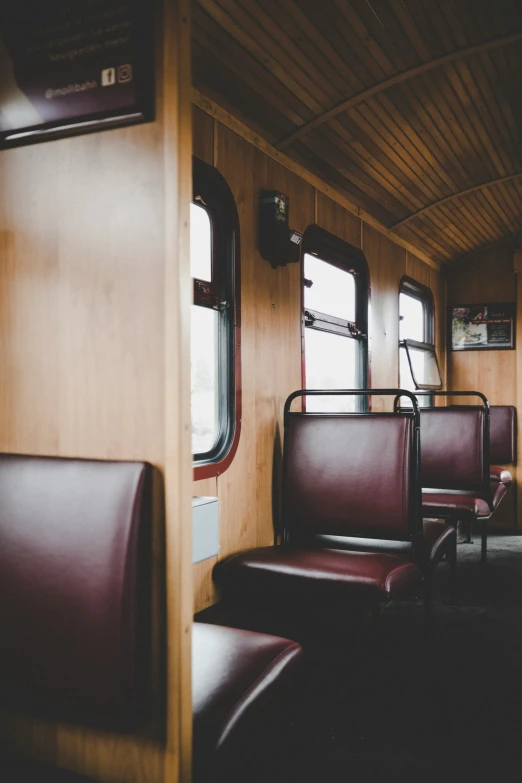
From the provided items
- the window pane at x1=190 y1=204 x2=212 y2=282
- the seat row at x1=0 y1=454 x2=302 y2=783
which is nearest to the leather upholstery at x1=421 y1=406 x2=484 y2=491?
the window pane at x1=190 y1=204 x2=212 y2=282

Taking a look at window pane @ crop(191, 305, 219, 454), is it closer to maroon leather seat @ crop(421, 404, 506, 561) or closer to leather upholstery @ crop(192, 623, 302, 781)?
leather upholstery @ crop(192, 623, 302, 781)

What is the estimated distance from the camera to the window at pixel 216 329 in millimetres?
3039

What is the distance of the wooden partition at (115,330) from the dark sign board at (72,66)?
38mm

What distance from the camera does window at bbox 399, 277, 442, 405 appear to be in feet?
19.5

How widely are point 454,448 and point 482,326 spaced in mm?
2577

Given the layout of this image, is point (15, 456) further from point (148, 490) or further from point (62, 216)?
point (62, 216)

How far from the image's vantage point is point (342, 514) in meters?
3.13

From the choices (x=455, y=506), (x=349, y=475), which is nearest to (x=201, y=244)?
(x=349, y=475)

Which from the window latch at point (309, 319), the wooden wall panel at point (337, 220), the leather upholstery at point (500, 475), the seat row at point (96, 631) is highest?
the wooden wall panel at point (337, 220)

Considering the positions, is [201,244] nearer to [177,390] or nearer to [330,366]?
[330,366]

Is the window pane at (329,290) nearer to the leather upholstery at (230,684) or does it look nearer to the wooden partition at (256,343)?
the wooden partition at (256,343)

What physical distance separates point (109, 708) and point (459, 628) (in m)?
2.84

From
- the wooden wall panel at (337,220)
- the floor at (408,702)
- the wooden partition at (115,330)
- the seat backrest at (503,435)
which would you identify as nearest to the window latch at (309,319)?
the wooden wall panel at (337,220)

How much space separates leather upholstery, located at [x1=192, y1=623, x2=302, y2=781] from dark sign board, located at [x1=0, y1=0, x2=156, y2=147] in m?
1.34
